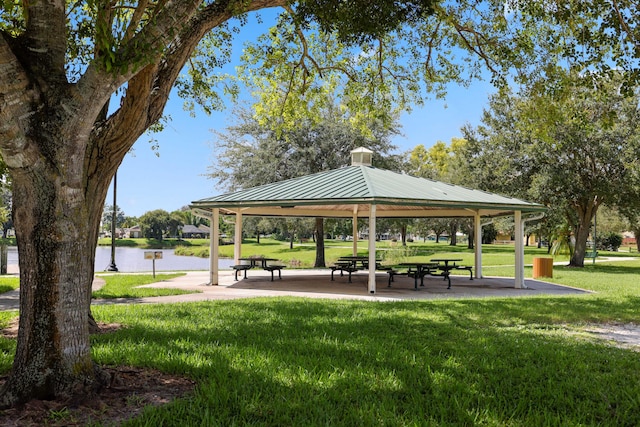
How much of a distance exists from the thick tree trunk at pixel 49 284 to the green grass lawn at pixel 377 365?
0.86 m

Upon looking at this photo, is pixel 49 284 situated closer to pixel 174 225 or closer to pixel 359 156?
pixel 359 156

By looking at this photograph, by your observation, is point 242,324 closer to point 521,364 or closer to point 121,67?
point 521,364

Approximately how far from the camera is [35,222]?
12.6 feet

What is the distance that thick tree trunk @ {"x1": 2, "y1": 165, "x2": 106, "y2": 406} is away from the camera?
384 cm

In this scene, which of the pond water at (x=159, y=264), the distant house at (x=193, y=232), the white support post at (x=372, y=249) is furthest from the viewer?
the distant house at (x=193, y=232)

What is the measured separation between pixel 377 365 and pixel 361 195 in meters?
7.89

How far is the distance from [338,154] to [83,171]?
21.5 m

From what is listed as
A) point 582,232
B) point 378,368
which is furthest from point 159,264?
point 378,368

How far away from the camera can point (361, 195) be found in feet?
42.1

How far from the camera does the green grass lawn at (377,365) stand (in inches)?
154

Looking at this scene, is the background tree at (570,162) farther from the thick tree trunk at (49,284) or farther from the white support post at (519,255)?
the thick tree trunk at (49,284)

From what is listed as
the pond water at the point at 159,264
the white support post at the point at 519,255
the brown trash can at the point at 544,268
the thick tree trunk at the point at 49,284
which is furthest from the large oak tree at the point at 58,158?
the pond water at the point at 159,264

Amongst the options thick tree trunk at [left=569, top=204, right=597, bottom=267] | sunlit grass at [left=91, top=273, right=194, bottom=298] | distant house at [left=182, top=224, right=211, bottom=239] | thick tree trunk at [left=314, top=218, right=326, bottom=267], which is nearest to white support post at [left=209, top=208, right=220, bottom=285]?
sunlit grass at [left=91, top=273, right=194, bottom=298]

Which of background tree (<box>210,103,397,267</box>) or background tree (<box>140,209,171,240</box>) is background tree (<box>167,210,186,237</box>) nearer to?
background tree (<box>140,209,171,240</box>)
